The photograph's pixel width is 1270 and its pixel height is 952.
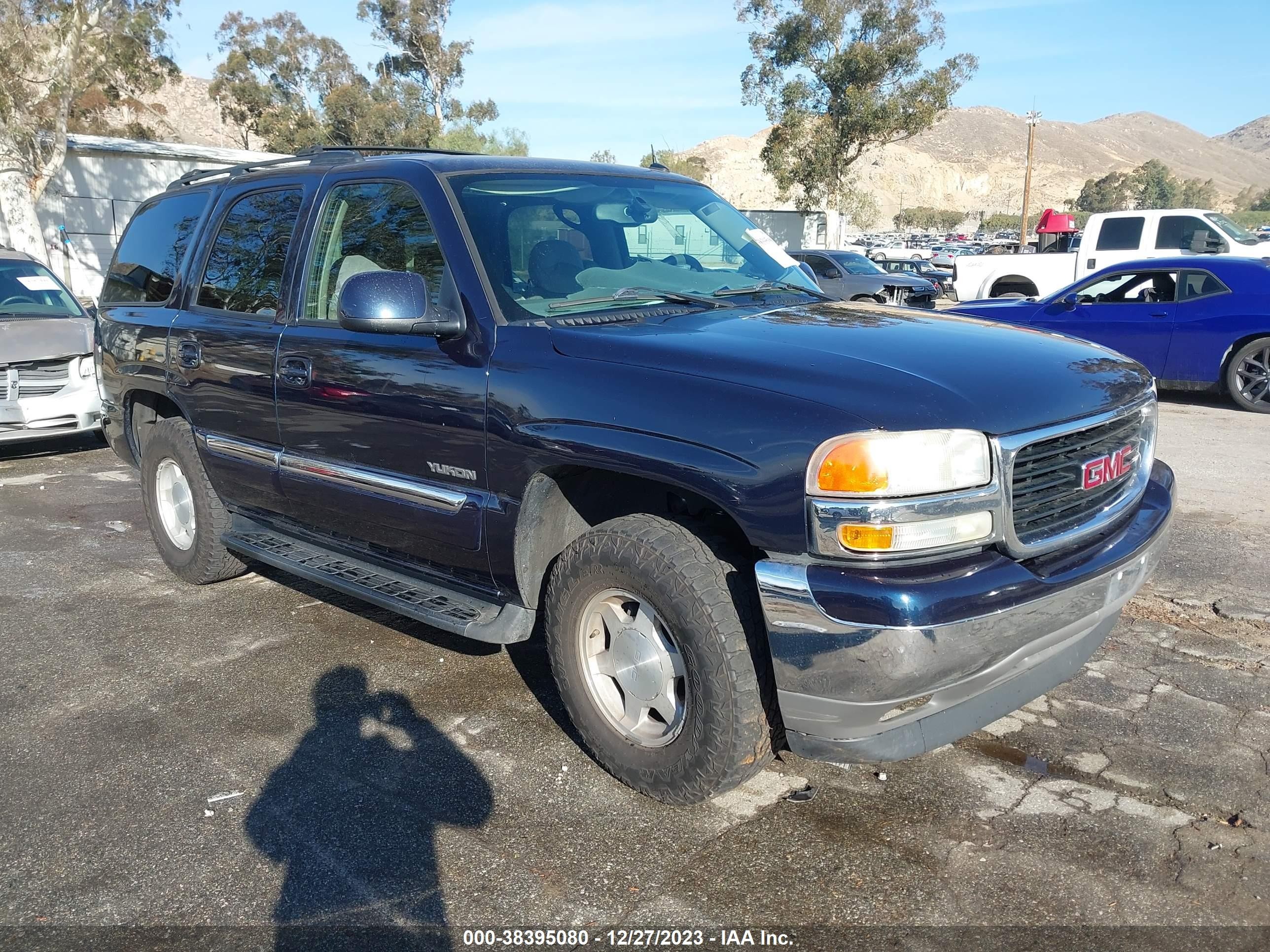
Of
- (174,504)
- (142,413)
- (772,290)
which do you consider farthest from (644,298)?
(142,413)

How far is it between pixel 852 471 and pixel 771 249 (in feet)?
6.90

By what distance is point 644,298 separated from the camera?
144 inches

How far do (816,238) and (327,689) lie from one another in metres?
31.7

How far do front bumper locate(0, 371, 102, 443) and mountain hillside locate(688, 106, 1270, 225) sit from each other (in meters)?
98.0

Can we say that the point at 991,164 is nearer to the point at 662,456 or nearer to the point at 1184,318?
the point at 1184,318

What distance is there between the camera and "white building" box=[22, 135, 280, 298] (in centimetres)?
2380

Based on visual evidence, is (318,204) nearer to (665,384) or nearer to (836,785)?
(665,384)

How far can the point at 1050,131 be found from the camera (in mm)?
147875

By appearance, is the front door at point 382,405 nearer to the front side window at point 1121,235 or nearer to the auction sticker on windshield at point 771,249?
the auction sticker on windshield at point 771,249

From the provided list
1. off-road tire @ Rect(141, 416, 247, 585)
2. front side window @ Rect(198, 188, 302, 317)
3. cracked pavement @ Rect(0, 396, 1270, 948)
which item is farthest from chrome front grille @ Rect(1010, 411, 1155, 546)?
off-road tire @ Rect(141, 416, 247, 585)

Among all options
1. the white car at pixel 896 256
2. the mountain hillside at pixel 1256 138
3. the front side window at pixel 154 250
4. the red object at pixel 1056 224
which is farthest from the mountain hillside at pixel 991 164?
the front side window at pixel 154 250

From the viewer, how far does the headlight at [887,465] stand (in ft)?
8.48

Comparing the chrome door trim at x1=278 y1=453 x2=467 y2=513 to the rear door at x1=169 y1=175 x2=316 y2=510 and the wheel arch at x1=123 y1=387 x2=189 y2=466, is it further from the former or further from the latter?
the wheel arch at x1=123 y1=387 x2=189 y2=466

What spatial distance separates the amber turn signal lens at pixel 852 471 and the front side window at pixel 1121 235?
50.4ft
